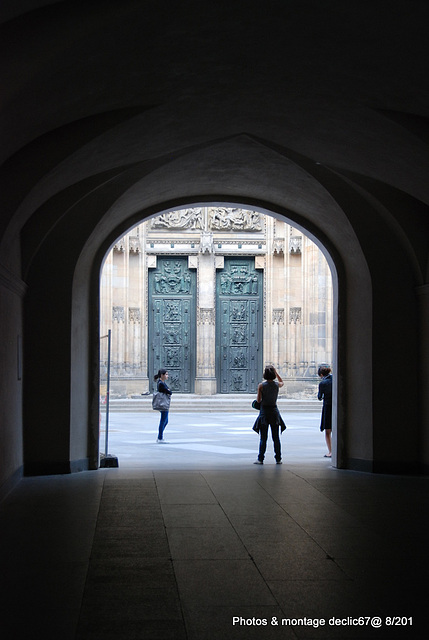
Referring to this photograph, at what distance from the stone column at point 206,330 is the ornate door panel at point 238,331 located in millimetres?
309

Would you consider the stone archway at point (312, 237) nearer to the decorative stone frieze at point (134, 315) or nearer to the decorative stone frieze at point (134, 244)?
the decorative stone frieze at point (134, 315)

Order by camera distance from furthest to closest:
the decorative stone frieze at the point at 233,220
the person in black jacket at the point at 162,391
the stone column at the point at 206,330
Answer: the decorative stone frieze at the point at 233,220 → the stone column at the point at 206,330 → the person in black jacket at the point at 162,391

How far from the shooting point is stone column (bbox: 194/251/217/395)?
25516mm

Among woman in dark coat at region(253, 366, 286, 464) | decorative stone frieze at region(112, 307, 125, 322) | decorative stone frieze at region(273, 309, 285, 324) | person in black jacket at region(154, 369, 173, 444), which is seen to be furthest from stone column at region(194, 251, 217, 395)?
woman in dark coat at region(253, 366, 286, 464)

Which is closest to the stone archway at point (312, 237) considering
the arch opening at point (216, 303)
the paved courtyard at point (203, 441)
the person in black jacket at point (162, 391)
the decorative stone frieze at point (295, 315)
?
the paved courtyard at point (203, 441)

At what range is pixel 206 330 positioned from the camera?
2569cm

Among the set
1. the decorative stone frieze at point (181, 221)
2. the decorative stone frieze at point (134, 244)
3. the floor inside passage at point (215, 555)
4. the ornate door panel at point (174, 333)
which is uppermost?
the decorative stone frieze at point (181, 221)

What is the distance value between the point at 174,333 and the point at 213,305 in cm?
158

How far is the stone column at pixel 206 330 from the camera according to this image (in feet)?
83.7

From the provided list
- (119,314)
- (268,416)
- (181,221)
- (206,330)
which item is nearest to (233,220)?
(181,221)

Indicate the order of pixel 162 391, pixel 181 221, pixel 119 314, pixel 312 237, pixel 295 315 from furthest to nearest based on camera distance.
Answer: pixel 181 221 < pixel 295 315 < pixel 119 314 < pixel 162 391 < pixel 312 237

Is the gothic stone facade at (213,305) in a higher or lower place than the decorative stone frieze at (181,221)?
lower

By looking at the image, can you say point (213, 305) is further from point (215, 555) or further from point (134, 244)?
point (215, 555)

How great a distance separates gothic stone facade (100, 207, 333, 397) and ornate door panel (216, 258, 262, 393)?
0.03 meters
